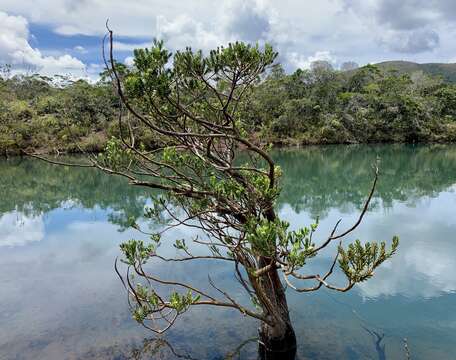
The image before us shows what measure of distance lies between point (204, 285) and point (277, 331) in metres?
3.62

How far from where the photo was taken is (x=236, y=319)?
7730 mm

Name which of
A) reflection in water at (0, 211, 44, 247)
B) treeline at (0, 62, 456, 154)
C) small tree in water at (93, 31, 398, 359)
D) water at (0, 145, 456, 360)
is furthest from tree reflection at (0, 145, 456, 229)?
small tree in water at (93, 31, 398, 359)

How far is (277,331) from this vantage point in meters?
6.23

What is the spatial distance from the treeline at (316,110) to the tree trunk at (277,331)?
39.1 meters

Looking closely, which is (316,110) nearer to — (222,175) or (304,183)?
(304,183)

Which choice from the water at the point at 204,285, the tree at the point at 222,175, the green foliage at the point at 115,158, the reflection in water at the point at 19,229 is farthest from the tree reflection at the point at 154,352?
the reflection in water at the point at 19,229

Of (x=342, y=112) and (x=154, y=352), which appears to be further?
(x=342, y=112)

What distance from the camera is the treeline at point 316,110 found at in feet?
151

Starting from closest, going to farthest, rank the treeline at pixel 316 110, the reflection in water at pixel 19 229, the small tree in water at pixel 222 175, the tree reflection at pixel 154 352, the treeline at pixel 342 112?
the small tree in water at pixel 222 175 < the tree reflection at pixel 154 352 < the reflection in water at pixel 19 229 < the treeline at pixel 316 110 < the treeline at pixel 342 112

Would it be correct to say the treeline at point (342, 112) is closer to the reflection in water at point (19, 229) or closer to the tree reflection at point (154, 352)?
the reflection in water at point (19, 229)

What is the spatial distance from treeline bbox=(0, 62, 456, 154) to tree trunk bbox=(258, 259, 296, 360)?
3908cm

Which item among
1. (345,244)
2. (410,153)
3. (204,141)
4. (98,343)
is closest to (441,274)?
(345,244)

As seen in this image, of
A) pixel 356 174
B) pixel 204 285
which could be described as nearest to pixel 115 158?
pixel 204 285

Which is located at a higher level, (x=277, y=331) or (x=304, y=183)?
(x=277, y=331)
